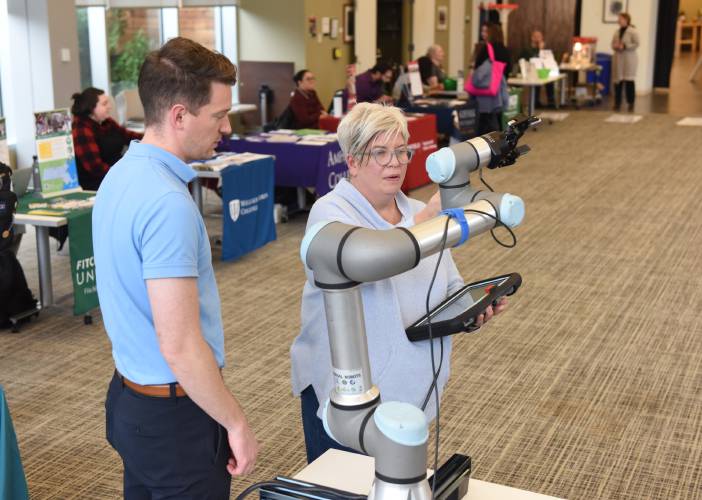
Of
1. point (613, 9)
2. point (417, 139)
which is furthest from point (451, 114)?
point (613, 9)

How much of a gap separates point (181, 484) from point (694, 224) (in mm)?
6601

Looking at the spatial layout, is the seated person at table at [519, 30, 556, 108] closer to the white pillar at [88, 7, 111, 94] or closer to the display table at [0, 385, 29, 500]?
the white pillar at [88, 7, 111, 94]

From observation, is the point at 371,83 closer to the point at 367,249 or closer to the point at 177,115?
the point at 177,115

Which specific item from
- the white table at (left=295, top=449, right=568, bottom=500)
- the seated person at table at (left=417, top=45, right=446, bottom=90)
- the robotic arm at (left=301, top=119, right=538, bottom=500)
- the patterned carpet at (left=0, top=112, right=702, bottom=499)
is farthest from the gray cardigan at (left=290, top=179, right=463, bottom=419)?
the seated person at table at (left=417, top=45, right=446, bottom=90)

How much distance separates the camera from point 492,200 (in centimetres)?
132

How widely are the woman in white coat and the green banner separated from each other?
12.7 metres

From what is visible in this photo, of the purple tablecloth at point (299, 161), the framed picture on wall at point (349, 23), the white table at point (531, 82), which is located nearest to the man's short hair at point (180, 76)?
the purple tablecloth at point (299, 161)

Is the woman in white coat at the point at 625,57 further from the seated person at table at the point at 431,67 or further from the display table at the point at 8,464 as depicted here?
the display table at the point at 8,464

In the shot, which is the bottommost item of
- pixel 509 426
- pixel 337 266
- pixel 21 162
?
pixel 509 426

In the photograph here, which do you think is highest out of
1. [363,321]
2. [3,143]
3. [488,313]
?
[363,321]

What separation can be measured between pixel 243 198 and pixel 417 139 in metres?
3.11

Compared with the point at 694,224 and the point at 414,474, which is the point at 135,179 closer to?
the point at 414,474

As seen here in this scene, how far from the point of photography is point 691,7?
98.4 feet

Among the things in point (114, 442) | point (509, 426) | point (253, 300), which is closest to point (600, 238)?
point (253, 300)
